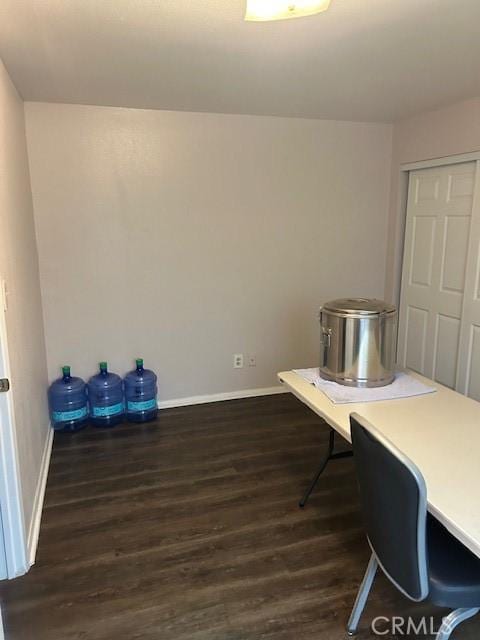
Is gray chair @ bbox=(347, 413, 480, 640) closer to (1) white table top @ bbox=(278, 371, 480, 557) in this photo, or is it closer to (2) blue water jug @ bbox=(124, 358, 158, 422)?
(1) white table top @ bbox=(278, 371, 480, 557)

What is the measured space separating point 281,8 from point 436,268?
2.63 meters

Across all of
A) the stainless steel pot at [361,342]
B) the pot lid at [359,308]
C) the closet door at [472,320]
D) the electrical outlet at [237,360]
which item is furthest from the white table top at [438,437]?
the electrical outlet at [237,360]

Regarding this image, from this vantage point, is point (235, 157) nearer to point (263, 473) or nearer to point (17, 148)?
point (17, 148)

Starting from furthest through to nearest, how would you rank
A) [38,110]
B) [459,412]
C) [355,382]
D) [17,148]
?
[38,110]
[17,148]
[355,382]
[459,412]

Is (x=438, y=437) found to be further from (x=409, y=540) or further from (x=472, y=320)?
(x=472, y=320)

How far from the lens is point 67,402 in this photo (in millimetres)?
3373

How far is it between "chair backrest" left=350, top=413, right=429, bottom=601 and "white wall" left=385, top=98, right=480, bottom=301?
8.68ft

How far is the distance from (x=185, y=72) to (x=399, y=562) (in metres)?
2.47

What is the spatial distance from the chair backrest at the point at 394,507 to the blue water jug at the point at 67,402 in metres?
2.43

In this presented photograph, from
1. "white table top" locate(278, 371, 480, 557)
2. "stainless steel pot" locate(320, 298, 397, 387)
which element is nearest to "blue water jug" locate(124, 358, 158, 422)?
"white table top" locate(278, 371, 480, 557)

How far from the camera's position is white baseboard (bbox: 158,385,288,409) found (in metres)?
3.85

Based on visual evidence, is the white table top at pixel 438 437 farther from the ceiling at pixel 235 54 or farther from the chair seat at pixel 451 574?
the ceiling at pixel 235 54

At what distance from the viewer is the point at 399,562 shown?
1.38m

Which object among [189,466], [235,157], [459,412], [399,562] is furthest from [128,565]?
[235,157]
